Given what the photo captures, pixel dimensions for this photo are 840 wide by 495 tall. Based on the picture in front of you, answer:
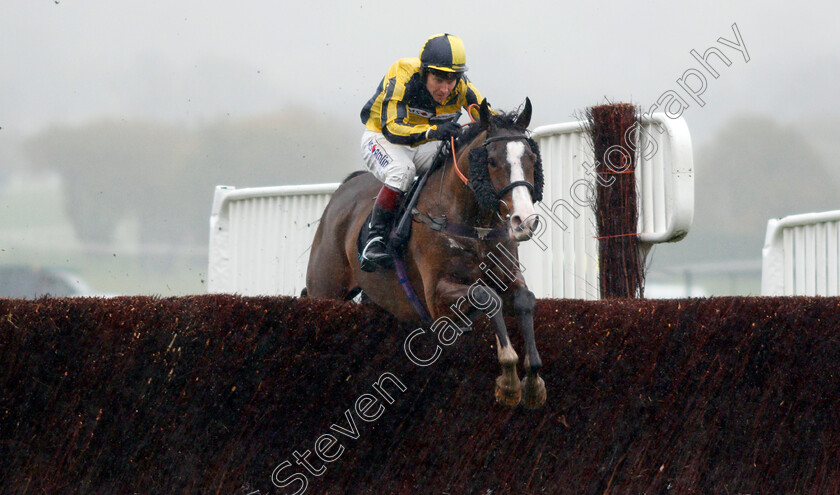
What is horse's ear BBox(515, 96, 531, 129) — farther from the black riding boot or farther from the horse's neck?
the black riding boot

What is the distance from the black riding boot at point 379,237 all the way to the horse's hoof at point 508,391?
1.43 metres

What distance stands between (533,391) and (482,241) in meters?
0.95

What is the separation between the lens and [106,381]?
4.88 m

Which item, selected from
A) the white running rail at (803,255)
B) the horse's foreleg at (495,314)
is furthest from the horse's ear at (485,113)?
the white running rail at (803,255)

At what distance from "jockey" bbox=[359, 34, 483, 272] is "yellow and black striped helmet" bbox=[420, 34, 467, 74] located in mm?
10

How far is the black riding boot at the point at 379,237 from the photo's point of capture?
6.33m

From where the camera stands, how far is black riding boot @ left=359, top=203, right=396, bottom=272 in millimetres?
6328

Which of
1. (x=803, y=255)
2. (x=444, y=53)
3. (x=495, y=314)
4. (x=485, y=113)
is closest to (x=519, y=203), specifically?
(x=495, y=314)

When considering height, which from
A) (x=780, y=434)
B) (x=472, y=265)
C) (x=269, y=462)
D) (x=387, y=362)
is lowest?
(x=780, y=434)

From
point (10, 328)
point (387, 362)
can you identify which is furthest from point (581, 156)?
point (10, 328)

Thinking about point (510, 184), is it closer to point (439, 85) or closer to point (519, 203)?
point (519, 203)

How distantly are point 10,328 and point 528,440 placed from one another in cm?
287

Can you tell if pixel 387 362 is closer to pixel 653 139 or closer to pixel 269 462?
pixel 269 462

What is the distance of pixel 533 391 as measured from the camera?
5234 mm
